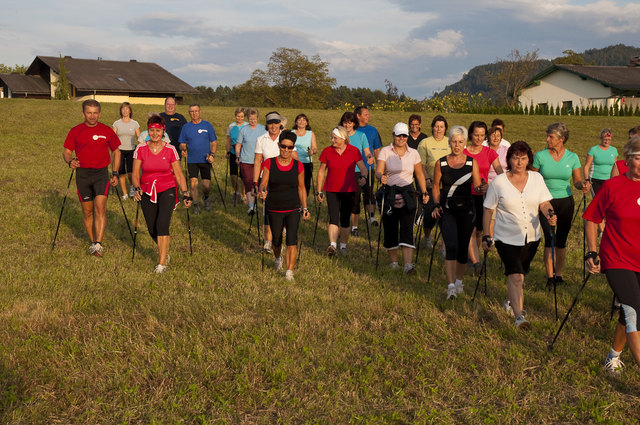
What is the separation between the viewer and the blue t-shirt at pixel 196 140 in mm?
13211

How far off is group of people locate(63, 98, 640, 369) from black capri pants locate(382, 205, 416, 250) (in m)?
0.02

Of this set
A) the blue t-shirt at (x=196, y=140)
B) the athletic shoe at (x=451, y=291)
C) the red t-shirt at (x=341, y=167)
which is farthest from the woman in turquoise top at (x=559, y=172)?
the blue t-shirt at (x=196, y=140)

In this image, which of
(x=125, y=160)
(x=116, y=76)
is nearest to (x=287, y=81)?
(x=116, y=76)

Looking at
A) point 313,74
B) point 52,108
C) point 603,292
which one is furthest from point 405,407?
point 313,74

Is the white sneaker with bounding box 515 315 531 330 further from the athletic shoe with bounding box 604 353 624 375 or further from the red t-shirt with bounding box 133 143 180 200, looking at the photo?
the red t-shirt with bounding box 133 143 180 200

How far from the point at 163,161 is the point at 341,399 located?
508 centimetres

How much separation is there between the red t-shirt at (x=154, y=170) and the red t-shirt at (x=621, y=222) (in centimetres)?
603

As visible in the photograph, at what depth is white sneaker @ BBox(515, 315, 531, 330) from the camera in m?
6.37

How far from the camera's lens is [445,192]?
785cm

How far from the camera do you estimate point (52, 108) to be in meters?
33.2

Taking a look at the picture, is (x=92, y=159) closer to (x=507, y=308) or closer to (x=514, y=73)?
(x=507, y=308)

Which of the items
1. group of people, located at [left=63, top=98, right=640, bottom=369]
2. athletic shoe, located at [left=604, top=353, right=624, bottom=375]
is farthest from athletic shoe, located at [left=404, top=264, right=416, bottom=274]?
athletic shoe, located at [left=604, top=353, right=624, bottom=375]

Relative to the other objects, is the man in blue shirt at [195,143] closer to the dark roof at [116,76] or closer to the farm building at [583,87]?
the farm building at [583,87]

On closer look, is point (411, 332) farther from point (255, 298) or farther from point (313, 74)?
point (313, 74)
